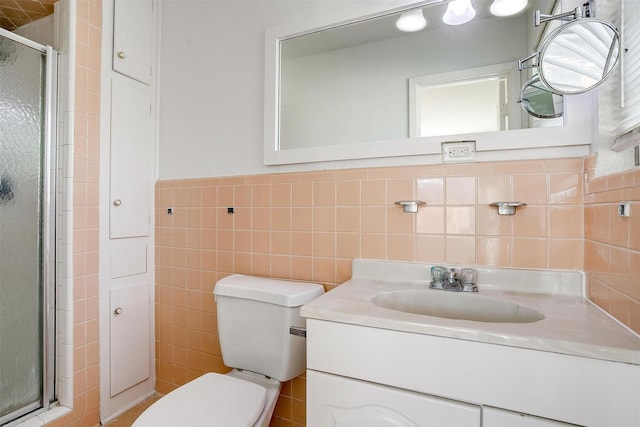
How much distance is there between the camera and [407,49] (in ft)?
4.17

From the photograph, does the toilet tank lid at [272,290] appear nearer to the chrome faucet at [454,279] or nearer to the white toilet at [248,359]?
the white toilet at [248,359]

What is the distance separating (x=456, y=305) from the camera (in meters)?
1.05

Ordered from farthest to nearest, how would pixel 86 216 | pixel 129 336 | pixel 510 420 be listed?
pixel 129 336
pixel 86 216
pixel 510 420

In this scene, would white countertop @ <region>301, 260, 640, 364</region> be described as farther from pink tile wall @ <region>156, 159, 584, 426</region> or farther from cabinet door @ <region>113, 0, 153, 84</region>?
cabinet door @ <region>113, 0, 153, 84</region>

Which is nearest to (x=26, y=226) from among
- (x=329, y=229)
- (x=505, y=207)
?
(x=329, y=229)

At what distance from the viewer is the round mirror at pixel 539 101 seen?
1039 millimetres

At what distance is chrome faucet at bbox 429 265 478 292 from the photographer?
1.07 m

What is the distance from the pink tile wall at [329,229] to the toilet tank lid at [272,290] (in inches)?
4.2

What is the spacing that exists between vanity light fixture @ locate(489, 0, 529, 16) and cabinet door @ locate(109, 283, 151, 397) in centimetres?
194

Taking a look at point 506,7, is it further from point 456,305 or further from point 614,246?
point 456,305

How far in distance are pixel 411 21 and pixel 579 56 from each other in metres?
0.62

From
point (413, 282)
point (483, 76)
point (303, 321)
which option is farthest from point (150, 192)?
point (483, 76)

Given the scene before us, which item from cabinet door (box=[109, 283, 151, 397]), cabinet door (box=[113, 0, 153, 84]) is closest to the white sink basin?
cabinet door (box=[109, 283, 151, 397])

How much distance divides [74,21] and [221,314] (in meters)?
1.39
